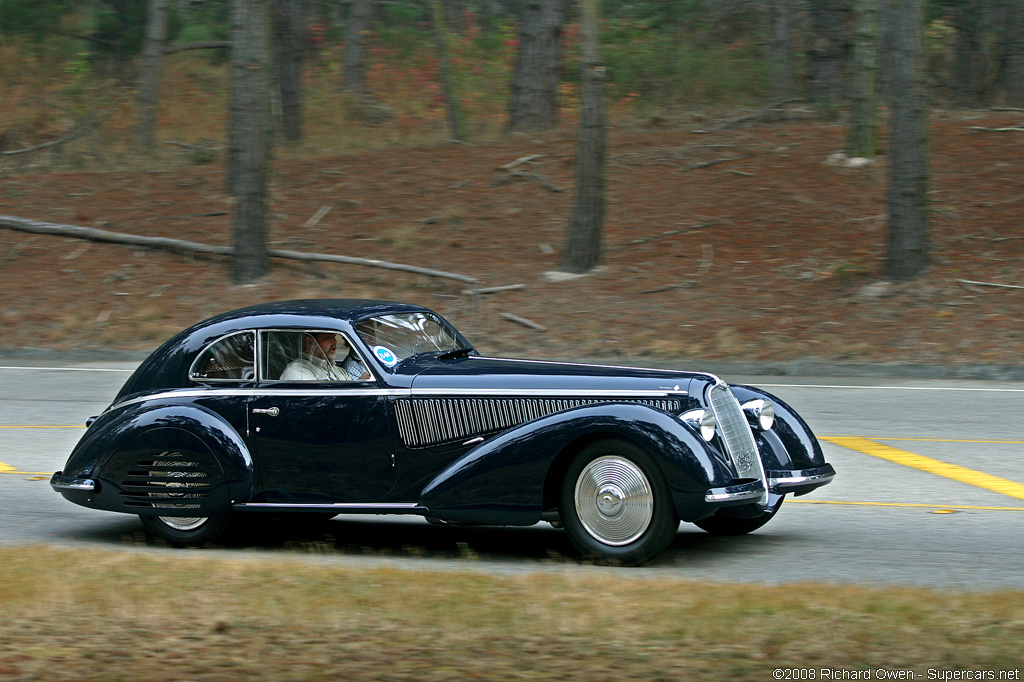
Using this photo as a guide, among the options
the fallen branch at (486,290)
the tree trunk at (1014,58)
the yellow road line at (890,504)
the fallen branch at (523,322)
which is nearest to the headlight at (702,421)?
the yellow road line at (890,504)

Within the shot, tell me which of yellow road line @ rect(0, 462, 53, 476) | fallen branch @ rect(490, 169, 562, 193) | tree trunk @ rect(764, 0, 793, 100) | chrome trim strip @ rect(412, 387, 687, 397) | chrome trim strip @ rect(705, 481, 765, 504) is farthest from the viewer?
tree trunk @ rect(764, 0, 793, 100)

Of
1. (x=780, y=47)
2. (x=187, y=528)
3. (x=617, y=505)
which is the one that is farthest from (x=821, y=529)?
(x=780, y=47)

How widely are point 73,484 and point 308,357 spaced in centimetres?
169

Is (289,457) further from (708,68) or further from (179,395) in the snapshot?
(708,68)

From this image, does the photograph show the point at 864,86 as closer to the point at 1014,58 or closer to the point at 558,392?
the point at 1014,58

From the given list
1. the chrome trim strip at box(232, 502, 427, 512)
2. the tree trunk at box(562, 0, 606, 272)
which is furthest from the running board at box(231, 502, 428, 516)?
the tree trunk at box(562, 0, 606, 272)

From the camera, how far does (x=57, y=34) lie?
119 ft

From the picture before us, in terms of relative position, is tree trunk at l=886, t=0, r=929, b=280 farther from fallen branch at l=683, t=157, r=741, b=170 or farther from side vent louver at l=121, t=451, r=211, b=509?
side vent louver at l=121, t=451, r=211, b=509

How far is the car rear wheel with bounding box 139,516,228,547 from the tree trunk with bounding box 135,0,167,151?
72.4ft

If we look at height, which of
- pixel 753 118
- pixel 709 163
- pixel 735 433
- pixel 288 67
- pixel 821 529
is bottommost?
pixel 821 529

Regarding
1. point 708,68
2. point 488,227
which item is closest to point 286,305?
point 488,227

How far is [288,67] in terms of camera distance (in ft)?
99.0

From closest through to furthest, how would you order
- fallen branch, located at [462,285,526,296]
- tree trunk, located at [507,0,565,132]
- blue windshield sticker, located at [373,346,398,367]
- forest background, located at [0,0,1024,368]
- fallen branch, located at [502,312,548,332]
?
blue windshield sticker, located at [373,346,398,367] < fallen branch, located at [502,312,548,332] < forest background, located at [0,0,1024,368] < fallen branch, located at [462,285,526,296] < tree trunk, located at [507,0,565,132]

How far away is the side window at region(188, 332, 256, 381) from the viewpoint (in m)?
7.42
